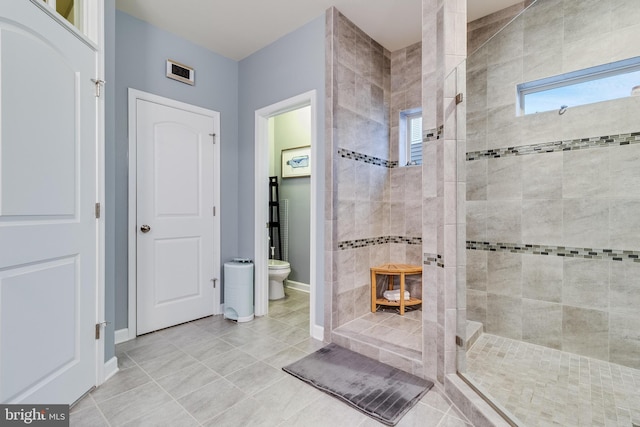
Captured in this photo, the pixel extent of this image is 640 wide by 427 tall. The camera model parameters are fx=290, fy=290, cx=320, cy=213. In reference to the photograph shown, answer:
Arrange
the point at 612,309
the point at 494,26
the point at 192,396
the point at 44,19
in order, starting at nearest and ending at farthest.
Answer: the point at 44,19, the point at 192,396, the point at 612,309, the point at 494,26

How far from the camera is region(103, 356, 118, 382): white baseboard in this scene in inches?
74.0

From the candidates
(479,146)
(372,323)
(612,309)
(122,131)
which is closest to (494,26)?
(479,146)

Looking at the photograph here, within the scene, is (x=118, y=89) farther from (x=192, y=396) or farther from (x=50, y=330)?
(x=192, y=396)

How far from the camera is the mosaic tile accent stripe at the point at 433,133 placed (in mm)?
1865

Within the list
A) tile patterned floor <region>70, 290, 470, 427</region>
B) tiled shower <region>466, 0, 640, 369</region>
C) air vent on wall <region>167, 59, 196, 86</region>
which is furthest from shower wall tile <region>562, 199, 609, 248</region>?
air vent on wall <region>167, 59, 196, 86</region>

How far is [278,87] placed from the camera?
9.51 ft

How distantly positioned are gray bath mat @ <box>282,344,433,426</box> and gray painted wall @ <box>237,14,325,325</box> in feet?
1.51

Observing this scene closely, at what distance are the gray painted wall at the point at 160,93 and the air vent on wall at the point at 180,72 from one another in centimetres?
4

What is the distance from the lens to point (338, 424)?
1.51m

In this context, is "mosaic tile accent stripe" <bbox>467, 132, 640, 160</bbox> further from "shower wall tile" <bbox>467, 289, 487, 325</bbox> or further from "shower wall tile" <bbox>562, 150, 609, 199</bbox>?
"shower wall tile" <bbox>467, 289, 487, 325</bbox>

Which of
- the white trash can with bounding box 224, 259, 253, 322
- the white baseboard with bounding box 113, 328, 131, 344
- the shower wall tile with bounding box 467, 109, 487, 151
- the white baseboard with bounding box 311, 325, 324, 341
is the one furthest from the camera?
the white trash can with bounding box 224, 259, 253, 322

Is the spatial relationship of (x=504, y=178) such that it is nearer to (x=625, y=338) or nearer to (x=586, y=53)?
(x=586, y=53)

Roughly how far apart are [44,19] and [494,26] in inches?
126

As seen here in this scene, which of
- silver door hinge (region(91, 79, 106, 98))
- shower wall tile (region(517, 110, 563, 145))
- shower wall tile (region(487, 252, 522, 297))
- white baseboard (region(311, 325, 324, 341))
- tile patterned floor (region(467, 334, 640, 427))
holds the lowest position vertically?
white baseboard (region(311, 325, 324, 341))
